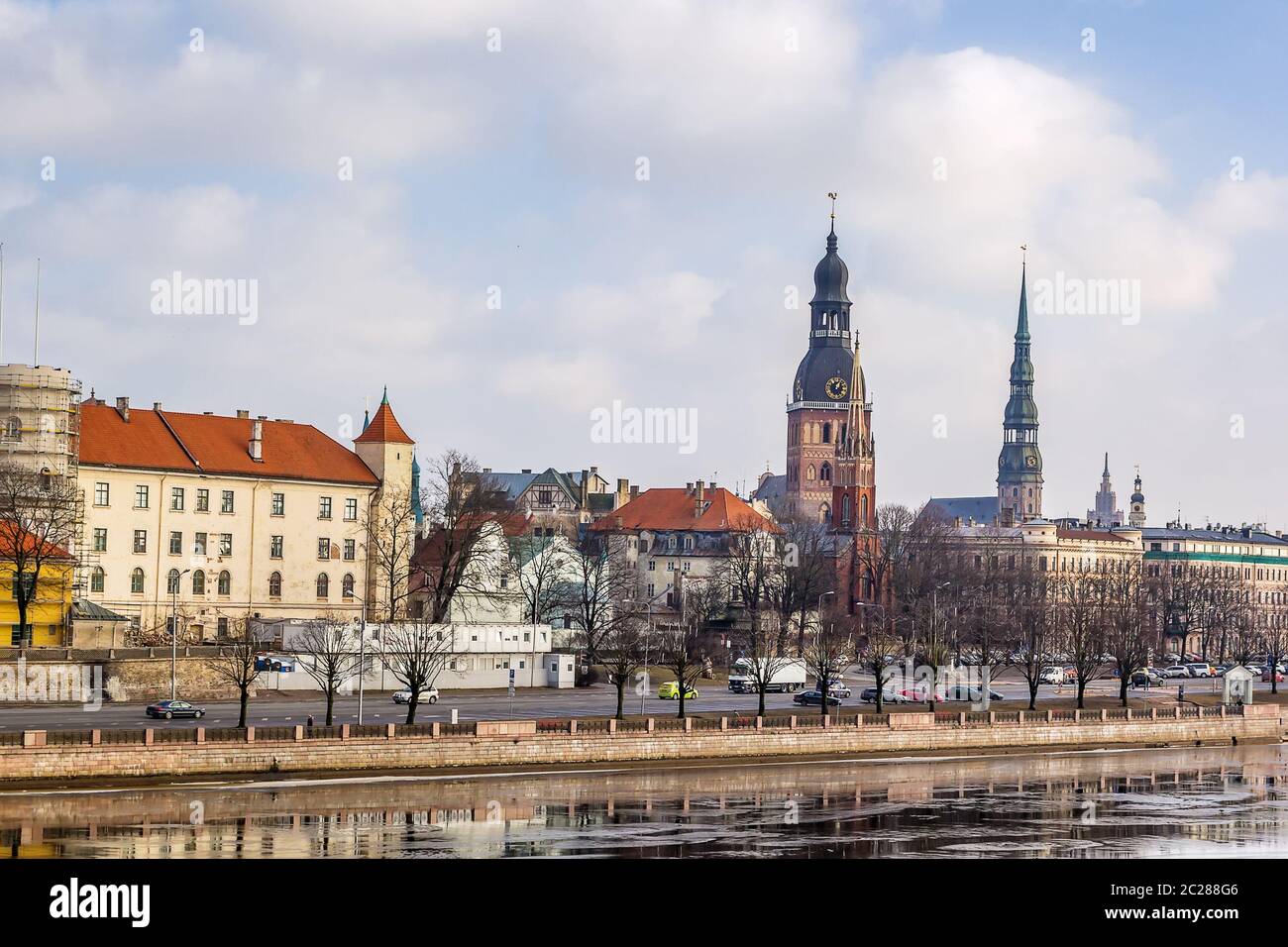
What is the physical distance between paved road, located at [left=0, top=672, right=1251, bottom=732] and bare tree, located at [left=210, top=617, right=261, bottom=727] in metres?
1.44

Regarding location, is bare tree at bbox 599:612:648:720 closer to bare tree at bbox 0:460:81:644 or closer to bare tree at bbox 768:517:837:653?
bare tree at bbox 768:517:837:653

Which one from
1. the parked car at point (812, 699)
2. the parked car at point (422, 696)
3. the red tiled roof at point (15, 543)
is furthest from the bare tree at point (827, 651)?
the red tiled roof at point (15, 543)

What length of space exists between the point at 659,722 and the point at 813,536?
83212mm

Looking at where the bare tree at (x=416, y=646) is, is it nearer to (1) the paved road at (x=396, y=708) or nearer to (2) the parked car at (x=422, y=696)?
(2) the parked car at (x=422, y=696)

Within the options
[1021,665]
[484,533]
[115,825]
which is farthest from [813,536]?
[115,825]

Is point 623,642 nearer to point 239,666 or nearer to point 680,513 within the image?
point 239,666

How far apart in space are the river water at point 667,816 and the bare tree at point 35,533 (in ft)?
110

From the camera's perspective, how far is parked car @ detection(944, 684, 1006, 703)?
115 metres

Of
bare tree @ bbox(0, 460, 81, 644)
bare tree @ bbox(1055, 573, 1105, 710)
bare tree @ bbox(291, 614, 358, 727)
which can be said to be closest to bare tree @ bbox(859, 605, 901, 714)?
bare tree @ bbox(1055, 573, 1105, 710)

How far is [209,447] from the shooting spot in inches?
4695

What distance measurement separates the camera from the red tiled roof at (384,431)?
12762 cm

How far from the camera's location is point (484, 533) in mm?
122750
